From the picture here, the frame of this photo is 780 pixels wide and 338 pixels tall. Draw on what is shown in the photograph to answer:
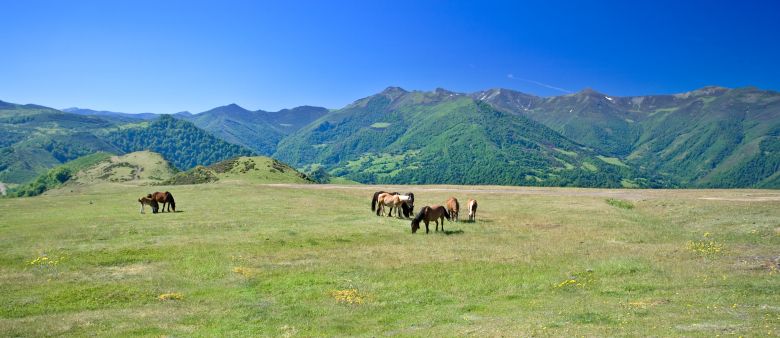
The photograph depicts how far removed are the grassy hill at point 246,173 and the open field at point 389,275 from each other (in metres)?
69.0

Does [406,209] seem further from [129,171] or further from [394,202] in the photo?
[129,171]

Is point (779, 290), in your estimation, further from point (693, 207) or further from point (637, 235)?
point (693, 207)

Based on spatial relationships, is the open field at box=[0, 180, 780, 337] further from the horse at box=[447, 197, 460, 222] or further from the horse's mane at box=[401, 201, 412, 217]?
the horse's mane at box=[401, 201, 412, 217]

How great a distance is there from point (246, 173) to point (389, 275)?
100887 mm

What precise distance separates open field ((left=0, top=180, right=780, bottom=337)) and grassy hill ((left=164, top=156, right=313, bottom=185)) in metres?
69.0

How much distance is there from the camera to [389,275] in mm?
24250

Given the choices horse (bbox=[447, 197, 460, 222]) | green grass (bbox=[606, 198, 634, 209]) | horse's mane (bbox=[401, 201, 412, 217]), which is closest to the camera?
horse (bbox=[447, 197, 460, 222])

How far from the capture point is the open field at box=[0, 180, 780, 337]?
16.4 metres

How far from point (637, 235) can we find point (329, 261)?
2354cm

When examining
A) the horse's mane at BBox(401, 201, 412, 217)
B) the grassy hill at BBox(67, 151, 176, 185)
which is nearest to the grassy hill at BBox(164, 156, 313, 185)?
the grassy hill at BBox(67, 151, 176, 185)

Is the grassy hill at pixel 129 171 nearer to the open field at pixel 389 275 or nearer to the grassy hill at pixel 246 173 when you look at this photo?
the grassy hill at pixel 246 173

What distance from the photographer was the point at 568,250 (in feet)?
98.1

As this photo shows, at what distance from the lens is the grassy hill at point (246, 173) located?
11369cm

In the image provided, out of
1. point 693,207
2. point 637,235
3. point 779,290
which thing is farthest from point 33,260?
point 693,207
